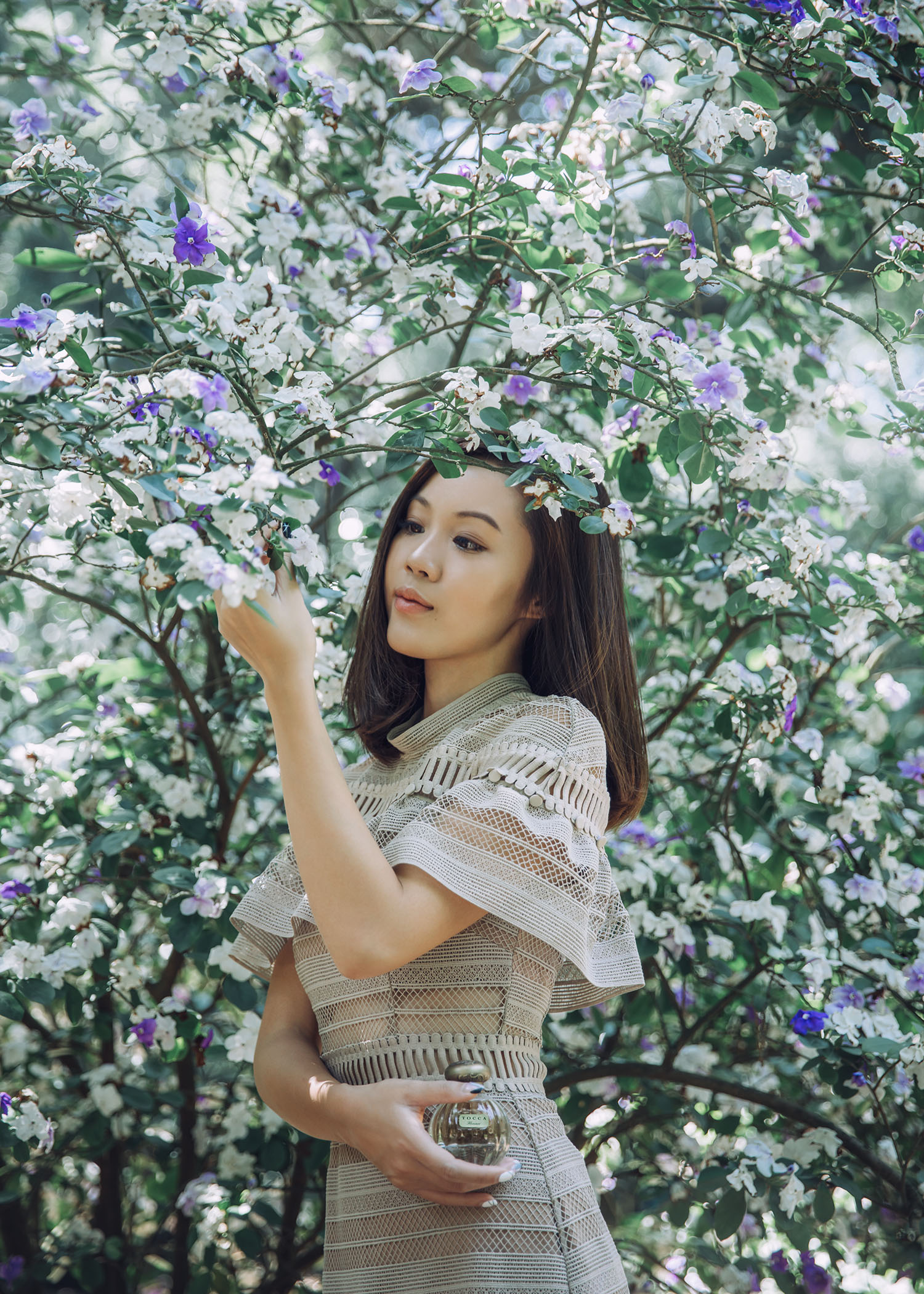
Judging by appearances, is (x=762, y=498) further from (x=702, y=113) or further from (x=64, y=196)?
(x=64, y=196)

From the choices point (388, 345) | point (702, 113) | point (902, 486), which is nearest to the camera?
point (702, 113)

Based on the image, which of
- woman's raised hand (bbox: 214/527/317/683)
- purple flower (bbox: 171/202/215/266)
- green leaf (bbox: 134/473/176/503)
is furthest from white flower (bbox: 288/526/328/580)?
purple flower (bbox: 171/202/215/266)

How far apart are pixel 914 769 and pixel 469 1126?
4.43 feet

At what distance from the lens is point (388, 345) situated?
188cm

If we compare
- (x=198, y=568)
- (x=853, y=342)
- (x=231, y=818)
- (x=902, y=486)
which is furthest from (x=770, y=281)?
(x=902, y=486)

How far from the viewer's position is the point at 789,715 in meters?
1.92

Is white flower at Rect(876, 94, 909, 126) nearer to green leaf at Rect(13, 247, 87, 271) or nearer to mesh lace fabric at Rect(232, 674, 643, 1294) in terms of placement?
mesh lace fabric at Rect(232, 674, 643, 1294)

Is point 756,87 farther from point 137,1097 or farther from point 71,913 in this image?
point 137,1097

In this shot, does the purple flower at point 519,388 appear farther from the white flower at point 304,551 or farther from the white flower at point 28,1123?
the white flower at point 28,1123

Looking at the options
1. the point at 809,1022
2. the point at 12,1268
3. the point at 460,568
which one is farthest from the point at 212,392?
the point at 12,1268

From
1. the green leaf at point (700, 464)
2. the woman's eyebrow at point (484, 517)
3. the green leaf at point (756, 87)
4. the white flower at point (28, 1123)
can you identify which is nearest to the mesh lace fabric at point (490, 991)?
the woman's eyebrow at point (484, 517)

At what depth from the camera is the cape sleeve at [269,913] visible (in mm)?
1290

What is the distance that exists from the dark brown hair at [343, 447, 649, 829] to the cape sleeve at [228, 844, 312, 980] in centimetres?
20

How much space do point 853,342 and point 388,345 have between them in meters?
2.87
